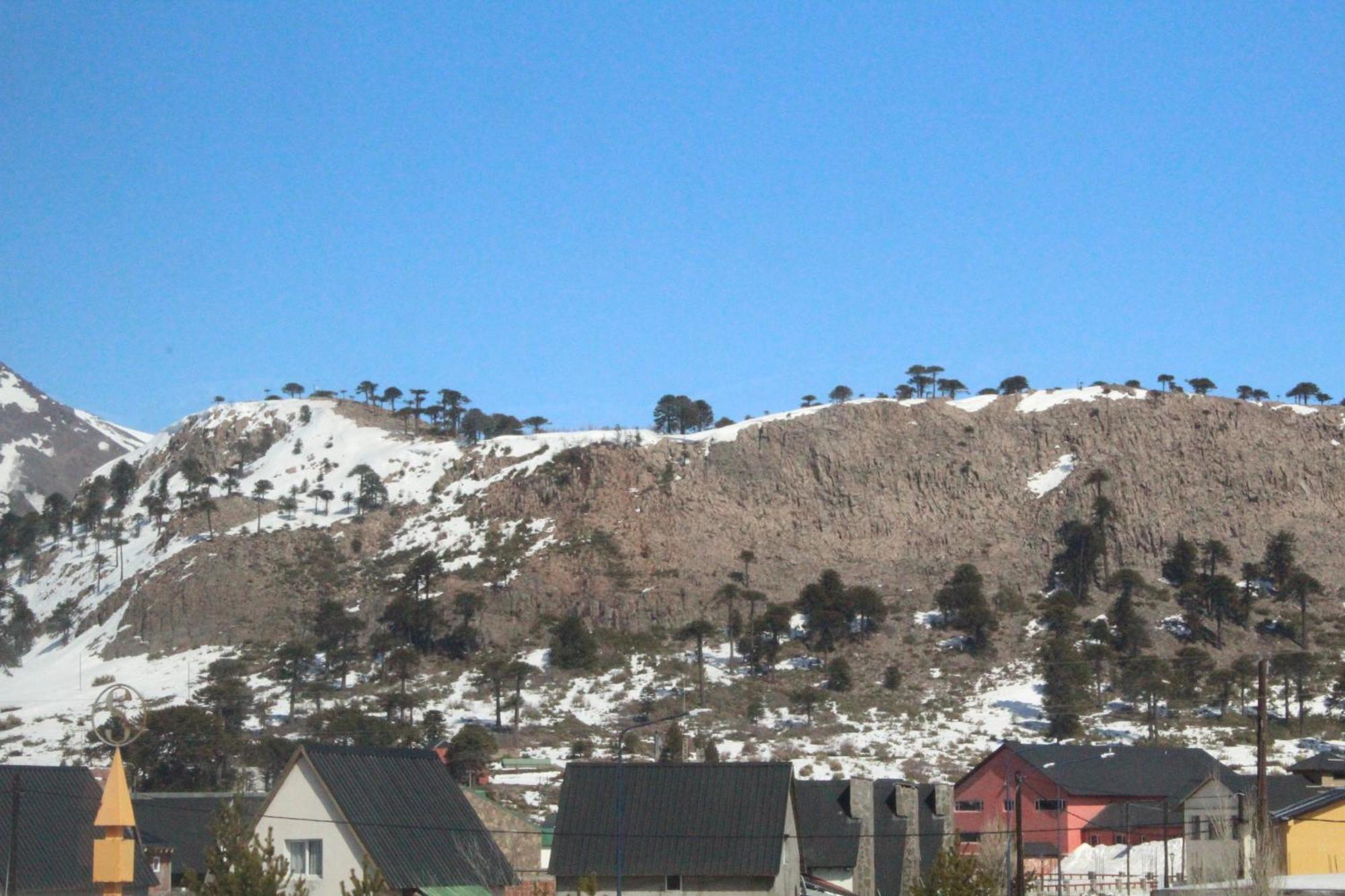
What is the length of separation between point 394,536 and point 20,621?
3325 centimetres

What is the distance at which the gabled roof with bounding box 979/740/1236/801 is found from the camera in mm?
70250

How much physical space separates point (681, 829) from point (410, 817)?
8.06m

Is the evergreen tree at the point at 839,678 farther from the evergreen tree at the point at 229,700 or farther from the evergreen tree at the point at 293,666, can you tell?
the evergreen tree at the point at 229,700

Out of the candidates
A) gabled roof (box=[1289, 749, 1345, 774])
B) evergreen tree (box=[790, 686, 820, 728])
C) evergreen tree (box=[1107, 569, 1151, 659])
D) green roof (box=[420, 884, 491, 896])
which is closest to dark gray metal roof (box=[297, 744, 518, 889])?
green roof (box=[420, 884, 491, 896])

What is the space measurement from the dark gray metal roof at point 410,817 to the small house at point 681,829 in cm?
282

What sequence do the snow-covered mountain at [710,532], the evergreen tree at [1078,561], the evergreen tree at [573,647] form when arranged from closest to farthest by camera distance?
the evergreen tree at [573,647], the snow-covered mountain at [710,532], the evergreen tree at [1078,561]

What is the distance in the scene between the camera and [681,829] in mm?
44781

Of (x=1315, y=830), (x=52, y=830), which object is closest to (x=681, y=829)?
(x=52, y=830)

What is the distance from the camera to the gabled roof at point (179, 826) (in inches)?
2211

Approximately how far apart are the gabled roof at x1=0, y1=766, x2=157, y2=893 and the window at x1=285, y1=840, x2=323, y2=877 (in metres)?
4.65

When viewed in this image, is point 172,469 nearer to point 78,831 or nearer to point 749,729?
point 749,729

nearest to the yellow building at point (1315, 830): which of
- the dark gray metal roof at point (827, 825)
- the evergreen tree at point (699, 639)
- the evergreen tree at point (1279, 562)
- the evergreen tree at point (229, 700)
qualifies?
the dark gray metal roof at point (827, 825)

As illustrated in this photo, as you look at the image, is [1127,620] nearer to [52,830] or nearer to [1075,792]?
[1075,792]

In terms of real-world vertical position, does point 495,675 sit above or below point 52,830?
above
